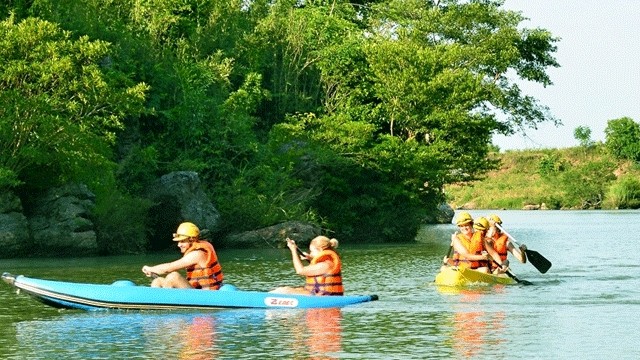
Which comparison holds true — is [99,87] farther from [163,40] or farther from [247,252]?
[163,40]

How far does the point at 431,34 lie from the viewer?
182 feet

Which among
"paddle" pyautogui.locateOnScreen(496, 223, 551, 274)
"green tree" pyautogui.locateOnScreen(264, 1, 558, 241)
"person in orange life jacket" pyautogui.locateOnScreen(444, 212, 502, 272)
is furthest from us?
"green tree" pyautogui.locateOnScreen(264, 1, 558, 241)

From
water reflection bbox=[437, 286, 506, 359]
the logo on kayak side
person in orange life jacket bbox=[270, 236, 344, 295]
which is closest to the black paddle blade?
water reflection bbox=[437, 286, 506, 359]

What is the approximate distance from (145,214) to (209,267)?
18924mm

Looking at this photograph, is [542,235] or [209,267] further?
[542,235]

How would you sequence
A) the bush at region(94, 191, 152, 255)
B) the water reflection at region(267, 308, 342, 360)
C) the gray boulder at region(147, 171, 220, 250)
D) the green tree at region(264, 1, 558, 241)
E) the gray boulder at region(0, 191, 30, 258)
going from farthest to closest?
the green tree at region(264, 1, 558, 241)
the gray boulder at region(147, 171, 220, 250)
the bush at region(94, 191, 152, 255)
the gray boulder at region(0, 191, 30, 258)
the water reflection at region(267, 308, 342, 360)

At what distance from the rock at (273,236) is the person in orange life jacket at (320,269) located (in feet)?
69.6

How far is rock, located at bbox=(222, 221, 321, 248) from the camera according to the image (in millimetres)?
41562

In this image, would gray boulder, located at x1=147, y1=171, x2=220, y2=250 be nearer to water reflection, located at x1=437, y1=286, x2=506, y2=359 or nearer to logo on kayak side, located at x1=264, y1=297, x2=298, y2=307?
water reflection, located at x1=437, y1=286, x2=506, y2=359

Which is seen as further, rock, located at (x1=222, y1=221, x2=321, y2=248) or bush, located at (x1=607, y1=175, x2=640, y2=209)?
bush, located at (x1=607, y1=175, x2=640, y2=209)

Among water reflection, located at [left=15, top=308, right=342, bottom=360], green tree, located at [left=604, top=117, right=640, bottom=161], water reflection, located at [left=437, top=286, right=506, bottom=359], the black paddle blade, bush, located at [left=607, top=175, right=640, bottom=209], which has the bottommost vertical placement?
water reflection, located at [left=437, top=286, right=506, bottom=359]

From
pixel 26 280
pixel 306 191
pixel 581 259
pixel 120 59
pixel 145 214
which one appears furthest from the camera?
pixel 306 191

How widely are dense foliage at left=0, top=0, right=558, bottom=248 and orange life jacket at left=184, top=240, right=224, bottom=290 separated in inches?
610

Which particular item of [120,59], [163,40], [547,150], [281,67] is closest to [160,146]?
[120,59]
